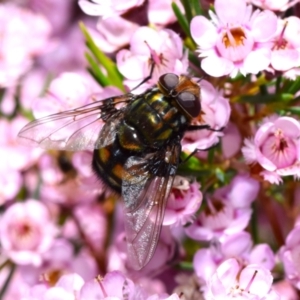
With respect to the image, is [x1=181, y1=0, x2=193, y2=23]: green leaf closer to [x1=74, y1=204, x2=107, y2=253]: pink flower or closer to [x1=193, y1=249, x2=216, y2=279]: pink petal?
[x1=193, y1=249, x2=216, y2=279]: pink petal

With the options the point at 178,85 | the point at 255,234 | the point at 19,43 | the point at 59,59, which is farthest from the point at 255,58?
the point at 59,59

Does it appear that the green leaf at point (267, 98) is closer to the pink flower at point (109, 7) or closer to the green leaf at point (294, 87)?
the green leaf at point (294, 87)

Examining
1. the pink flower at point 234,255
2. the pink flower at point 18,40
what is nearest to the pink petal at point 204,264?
the pink flower at point 234,255

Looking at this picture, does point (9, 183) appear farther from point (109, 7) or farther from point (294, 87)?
point (294, 87)

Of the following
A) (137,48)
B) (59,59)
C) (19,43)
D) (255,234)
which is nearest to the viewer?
(137,48)

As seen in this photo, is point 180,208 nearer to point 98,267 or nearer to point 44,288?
point 44,288

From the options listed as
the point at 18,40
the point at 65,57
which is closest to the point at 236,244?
the point at 18,40
